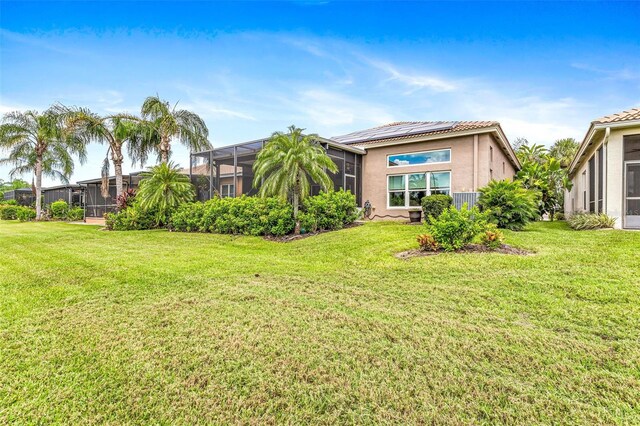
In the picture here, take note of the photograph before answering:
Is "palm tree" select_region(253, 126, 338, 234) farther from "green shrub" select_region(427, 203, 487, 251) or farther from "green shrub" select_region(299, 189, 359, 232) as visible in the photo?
"green shrub" select_region(427, 203, 487, 251)

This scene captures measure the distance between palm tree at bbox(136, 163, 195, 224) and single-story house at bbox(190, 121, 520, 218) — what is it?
1.63 meters

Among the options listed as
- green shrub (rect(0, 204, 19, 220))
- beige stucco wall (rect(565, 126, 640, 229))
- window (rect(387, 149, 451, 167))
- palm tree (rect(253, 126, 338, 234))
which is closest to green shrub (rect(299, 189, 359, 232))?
palm tree (rect(253, 126, 338, 234))

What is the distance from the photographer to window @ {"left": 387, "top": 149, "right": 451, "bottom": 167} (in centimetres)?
1479

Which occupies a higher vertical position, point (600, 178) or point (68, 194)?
point (68, 194)

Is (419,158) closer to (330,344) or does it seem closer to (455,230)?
(455,230)

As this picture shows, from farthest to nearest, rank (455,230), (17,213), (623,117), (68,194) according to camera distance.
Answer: (68,194)
(17,213)
(623,117)
(455,230)

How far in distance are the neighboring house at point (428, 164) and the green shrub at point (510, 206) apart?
1586 mm

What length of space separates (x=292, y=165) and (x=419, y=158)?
6.86 meters

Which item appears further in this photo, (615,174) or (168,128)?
(168,128)

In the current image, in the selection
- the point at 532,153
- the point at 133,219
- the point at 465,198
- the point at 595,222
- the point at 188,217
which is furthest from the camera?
the point at 532,153

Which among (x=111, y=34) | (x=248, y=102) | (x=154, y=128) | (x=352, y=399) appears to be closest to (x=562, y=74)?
(x=248, y=102)

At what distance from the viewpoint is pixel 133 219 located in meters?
16.4

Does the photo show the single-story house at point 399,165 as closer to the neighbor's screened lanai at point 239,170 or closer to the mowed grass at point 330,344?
the neighbor's screened lanai at point 239,170

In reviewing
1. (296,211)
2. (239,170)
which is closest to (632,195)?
(296,211)
